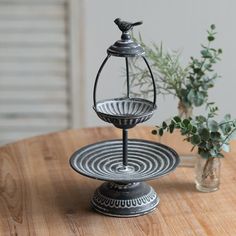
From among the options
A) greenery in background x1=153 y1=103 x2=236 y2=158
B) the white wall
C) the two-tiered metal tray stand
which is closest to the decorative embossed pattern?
the two-tiered metal tray stand

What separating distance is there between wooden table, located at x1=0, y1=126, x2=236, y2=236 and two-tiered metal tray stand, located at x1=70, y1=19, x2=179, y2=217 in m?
0.03

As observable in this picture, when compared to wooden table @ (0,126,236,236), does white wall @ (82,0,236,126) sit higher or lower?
higher

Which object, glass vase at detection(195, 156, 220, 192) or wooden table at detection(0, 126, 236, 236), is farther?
glass vase at detection(195, 156, 220, 192)

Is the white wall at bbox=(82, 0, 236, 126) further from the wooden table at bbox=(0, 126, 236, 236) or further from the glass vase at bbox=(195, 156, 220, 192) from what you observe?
the glass vase at bbox=(195, 156, 220, 192)

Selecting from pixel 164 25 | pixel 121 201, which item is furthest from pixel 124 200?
pixel 164 25

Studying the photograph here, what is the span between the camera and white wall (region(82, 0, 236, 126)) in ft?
7.74

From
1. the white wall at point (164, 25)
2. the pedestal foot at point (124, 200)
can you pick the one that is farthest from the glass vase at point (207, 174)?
the white wall at point (164, 25)

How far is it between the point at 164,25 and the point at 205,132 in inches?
40.9

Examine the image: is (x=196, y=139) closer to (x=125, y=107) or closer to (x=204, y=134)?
(x=204, y=134)

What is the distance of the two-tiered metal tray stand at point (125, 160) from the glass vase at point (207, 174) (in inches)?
2.6

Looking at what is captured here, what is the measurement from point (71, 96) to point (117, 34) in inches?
10.9

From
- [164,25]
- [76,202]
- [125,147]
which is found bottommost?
[76,202]

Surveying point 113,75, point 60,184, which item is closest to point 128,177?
point 60,184

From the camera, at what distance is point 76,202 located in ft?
4.67
